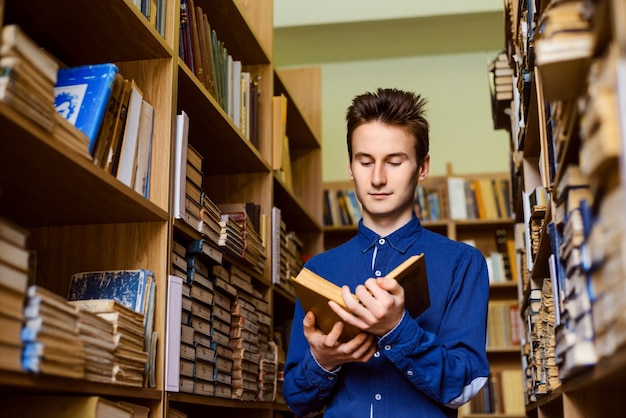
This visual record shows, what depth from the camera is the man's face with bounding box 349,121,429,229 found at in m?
1.85

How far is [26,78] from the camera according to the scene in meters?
1.23

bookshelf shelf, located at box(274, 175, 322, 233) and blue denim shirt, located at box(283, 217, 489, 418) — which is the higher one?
bookshelf shelf, located at box(274, 175, 322, 233)

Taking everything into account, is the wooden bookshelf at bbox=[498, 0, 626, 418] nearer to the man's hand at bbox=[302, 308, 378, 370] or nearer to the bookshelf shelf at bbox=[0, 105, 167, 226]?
the man's hand at bbox=[302, 308, 378, 370]

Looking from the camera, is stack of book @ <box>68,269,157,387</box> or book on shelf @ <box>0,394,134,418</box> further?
stack of book @ <box>68,269,157,387</box>

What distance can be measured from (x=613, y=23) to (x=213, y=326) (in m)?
1.69

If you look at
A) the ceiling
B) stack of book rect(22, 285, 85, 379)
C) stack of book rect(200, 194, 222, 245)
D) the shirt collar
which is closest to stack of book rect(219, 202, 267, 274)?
stack of book rect(200, 194, 222, 245)

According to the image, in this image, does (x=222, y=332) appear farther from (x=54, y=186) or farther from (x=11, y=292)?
(x=11, y=292)

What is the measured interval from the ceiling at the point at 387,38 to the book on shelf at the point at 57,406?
371cm

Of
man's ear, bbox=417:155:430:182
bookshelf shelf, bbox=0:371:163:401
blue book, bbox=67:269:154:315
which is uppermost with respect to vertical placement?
man's ear, bbox=417:155:430:182

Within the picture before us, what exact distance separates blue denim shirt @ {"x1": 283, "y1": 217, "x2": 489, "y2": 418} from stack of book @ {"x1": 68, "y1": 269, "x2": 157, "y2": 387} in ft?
1.13

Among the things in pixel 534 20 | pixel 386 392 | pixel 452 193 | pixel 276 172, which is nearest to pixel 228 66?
pixel 276 172

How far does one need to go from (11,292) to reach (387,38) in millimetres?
4246

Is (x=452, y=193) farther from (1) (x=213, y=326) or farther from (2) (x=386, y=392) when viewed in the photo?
(2) (x=386, y=392)

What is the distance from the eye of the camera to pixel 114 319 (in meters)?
1.56
